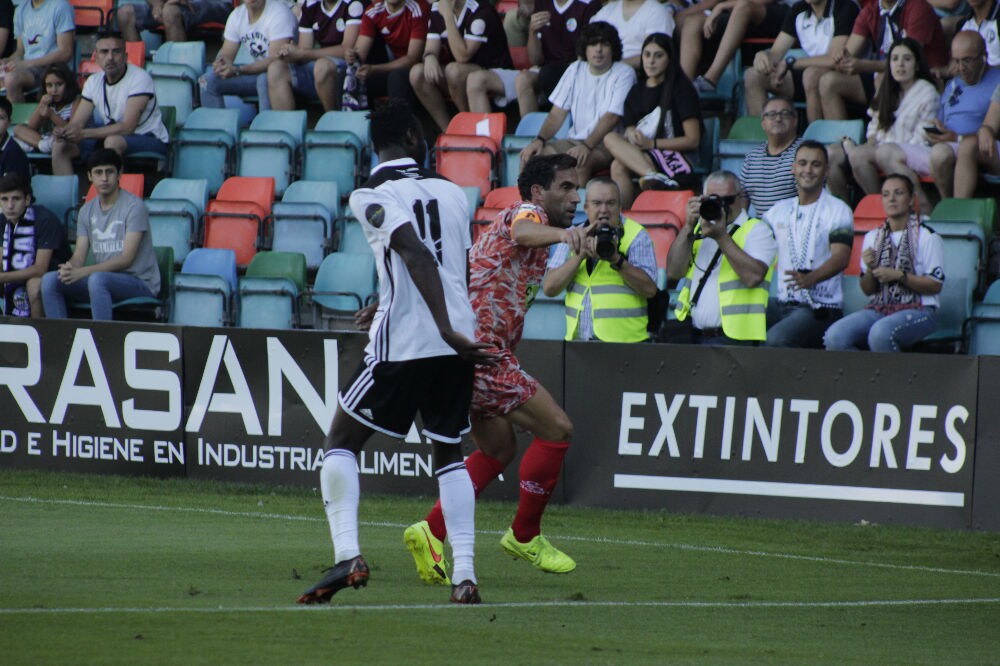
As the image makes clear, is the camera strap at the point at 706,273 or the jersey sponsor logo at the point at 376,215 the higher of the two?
the jersey sponsor logo at the point at 376,215

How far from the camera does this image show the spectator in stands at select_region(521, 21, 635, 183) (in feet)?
41.7

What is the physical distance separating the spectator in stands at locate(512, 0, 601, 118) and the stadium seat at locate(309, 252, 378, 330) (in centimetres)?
233

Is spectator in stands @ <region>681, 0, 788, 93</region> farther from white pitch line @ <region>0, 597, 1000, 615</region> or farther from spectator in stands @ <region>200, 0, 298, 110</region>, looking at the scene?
white pitch line @ <region>0, 597, 1000, 615</region>

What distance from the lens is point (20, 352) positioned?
11.7 meters

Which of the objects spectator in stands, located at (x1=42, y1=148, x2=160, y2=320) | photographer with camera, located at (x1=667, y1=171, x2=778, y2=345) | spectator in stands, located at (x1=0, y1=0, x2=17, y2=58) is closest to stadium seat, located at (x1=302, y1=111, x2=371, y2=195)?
spectator in stands, located at (x1=42, y1=148, x2=160, y2=320)

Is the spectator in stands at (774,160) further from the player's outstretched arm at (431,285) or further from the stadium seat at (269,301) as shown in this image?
the player's outstretched arm at (431,285)

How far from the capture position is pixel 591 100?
12.9 metres

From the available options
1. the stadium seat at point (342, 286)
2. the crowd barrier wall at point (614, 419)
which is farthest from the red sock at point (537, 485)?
the stadium seat at point (342, 286)

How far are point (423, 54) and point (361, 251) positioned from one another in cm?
231

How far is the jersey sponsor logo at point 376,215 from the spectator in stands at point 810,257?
5318mm

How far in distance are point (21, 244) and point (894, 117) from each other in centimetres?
755

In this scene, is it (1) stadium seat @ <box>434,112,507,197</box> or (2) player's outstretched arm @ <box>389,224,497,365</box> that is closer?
(2) player's outstretched arm @ <box>389,224,497,365</box>

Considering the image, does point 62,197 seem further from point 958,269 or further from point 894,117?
point 958,269

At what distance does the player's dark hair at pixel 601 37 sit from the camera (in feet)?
42.0
